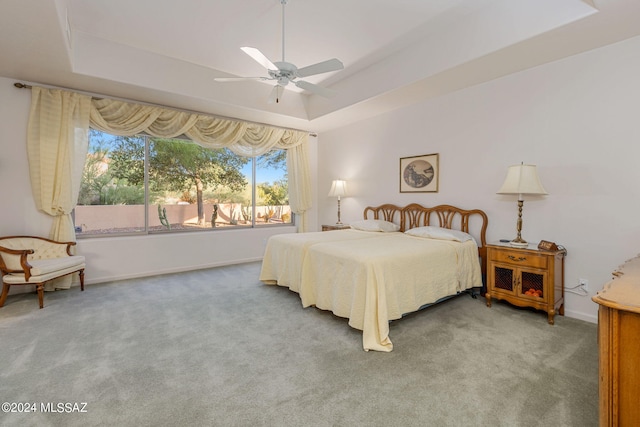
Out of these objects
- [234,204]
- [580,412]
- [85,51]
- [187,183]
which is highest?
[85,51]

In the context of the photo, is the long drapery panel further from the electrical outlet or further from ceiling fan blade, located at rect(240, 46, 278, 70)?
the electrical outlet

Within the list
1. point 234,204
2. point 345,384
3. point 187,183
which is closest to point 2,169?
point 187,183

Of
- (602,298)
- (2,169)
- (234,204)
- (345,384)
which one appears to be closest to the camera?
(602,298)

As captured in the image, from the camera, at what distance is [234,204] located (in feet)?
17.7

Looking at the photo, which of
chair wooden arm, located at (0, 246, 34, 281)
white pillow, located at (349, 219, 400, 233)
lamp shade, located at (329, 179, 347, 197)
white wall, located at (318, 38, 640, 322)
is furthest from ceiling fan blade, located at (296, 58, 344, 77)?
chair wooden arm, located at (0, 246, 34, 281)

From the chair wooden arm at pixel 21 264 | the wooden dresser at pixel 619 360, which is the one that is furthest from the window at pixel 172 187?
the wooden dresser at pixel 619 360

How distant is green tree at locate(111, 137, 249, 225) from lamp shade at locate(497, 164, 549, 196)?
168 inches

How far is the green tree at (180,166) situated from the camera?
4332 millimetres

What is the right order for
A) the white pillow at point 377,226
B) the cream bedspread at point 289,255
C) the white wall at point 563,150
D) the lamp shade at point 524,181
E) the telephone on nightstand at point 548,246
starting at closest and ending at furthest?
the white wall at point 563,150
the telephone on nightstand at point 548,246
the lamp shade at point 524,181
the cream bedspread at point 289,255
the white pillow at point 377,226

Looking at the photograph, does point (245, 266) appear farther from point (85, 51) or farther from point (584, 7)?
point (584, 7)

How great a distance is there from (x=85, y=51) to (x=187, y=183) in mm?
2123

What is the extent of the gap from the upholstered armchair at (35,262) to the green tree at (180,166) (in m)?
1.27

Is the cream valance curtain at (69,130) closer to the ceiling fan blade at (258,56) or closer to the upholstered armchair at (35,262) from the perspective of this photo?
the upholstered armchair at (35,262)

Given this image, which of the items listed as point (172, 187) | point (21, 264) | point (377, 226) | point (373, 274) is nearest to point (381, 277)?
point (373, 274)
